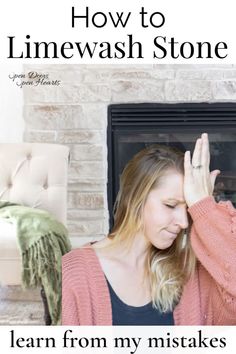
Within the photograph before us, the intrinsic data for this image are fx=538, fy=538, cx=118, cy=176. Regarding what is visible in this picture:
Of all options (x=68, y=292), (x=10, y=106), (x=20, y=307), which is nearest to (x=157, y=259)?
(x=68, y=292)

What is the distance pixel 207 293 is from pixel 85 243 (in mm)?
340

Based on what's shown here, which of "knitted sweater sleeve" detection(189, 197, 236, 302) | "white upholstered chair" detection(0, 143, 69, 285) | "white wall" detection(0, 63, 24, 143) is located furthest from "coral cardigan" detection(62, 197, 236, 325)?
"white wall" detection(0, 63, 24, 143)

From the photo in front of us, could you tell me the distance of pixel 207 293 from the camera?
1384mm

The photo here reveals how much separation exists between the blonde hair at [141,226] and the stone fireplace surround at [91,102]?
48mm

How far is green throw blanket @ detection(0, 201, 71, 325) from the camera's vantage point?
1.38 metres

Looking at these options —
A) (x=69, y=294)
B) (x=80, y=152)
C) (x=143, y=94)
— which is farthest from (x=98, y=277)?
(x=143, y=94)

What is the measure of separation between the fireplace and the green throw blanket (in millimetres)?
159

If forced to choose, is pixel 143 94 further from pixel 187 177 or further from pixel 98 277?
pixel 98 277

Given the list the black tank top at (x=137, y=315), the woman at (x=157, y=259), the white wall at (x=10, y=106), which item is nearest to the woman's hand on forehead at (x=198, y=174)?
the woman at (x=157, y=259)

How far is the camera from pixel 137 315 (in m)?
1.41

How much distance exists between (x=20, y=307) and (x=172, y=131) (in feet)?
2.02

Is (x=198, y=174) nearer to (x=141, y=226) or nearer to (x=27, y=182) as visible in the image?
(x=141, y=226)

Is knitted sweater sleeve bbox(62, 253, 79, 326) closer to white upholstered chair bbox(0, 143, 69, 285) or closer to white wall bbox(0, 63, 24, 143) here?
white upholstered chair bbox(0, 143, 69, 285)
